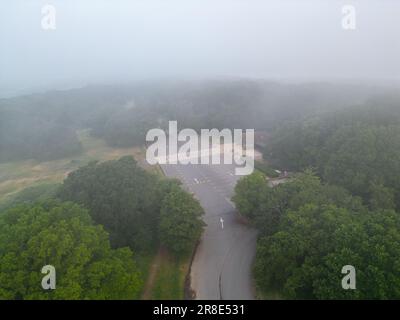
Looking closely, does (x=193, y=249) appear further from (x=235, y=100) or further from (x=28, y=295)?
(x=235, y=100)

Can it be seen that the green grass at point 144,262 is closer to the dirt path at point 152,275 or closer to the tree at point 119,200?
the dirt path at point 152,275

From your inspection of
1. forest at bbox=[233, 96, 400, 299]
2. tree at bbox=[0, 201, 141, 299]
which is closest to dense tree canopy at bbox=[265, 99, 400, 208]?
forest at bbox=[233, 96, 400, 299]

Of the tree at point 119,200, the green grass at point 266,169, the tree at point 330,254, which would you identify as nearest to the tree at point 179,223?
the tree at point 119,200

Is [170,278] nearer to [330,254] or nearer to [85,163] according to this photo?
[330,254]

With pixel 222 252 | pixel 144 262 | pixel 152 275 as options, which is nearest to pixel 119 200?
pixel 144 262

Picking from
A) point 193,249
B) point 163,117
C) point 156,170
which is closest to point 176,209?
point 193,249

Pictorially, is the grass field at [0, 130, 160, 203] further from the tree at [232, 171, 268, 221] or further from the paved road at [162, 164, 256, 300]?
the tree at [232, 171, 268, 221]
